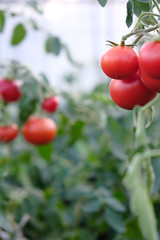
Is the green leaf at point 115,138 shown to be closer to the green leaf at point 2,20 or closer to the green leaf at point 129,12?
the green leaf at point 2,20

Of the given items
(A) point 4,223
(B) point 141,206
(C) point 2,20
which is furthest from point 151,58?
(C) point 2,20

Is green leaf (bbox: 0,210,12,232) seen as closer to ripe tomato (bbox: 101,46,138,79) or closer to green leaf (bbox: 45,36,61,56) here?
ripe tomato (bbox: 101,46,138,79)

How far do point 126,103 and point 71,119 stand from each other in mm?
1030

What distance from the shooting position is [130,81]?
0.69 meters

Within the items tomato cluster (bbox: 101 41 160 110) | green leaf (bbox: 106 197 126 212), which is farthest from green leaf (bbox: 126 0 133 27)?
green leaf (bbox: 106 197 126 212)

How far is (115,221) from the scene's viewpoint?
123cm

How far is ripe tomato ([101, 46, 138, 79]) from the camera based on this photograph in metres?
0.63

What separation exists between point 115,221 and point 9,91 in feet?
1.83

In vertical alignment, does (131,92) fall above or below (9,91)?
above

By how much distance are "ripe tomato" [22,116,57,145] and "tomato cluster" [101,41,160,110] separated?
0.75 m

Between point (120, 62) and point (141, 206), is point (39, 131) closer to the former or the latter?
point (120, 62)

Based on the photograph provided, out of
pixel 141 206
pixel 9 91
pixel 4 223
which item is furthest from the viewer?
pixel 9 91

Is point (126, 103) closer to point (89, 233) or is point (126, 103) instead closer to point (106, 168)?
point (89, 233)

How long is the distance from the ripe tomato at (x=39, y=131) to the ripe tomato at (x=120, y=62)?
2.62 feet
